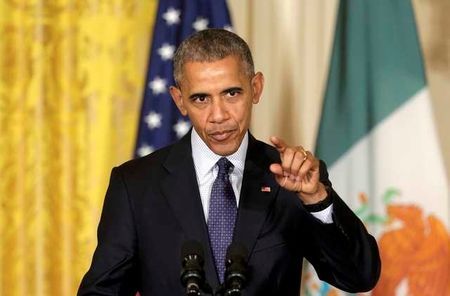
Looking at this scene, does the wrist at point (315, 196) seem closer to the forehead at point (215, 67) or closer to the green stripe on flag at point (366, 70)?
the forehead at point (215, 67)

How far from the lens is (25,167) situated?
13.1 ft

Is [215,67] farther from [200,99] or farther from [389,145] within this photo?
[389,145]

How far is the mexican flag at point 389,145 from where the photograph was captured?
12.8 ft

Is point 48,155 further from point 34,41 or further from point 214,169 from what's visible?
point 214,169

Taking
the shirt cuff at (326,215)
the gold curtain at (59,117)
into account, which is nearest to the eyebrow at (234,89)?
the shirt cuff at (326,215)

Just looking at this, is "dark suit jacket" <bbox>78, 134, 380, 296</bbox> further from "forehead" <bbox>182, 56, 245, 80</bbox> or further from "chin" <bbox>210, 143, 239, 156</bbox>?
"forehead" <bbox>182, 56, 245, 80</bbox>

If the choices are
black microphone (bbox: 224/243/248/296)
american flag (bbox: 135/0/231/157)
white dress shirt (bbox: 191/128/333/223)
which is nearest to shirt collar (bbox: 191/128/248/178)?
white dress shirt (bbox: 191/128/333/223)

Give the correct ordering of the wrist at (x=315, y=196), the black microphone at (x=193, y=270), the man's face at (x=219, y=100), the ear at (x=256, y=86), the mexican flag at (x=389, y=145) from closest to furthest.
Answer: the black microphone at (x=193, y=270), the wrist at (x=315, y=196), the man's face at (x=219, y=100), the ear at (x=256, y=86), the mexican flag at (x=389, y=145)

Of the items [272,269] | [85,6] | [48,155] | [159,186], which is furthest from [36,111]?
[272,269]

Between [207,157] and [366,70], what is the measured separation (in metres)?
1.78

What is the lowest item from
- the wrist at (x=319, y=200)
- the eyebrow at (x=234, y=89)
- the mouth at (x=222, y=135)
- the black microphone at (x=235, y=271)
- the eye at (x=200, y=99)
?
the black microphone at (x=235, y=271)

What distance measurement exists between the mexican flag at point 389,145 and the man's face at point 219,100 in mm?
1785

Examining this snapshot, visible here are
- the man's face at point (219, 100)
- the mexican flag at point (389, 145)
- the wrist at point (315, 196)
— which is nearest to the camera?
the wrist at point (315, 196)

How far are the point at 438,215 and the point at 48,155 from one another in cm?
175
